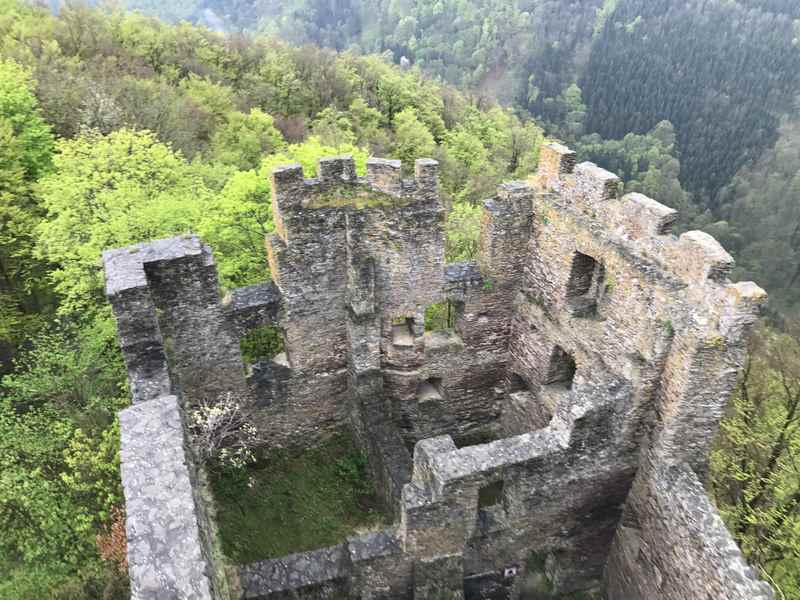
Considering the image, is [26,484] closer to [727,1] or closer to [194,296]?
[194,296]

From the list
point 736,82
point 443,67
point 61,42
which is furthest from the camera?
point 443,67

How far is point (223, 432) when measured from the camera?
13.5 metres

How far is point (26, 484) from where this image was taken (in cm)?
1287

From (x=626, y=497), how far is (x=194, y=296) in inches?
413

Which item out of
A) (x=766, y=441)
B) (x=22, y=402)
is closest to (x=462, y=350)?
Answer: (x=766, y=441)

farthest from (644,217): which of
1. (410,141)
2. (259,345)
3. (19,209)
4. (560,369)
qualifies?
(410,141)

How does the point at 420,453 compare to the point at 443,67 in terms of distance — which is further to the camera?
the point at 443,67

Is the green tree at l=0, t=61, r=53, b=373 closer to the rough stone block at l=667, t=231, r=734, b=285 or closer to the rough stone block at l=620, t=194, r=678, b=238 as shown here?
the rough stone block at l=620, t=194, r=678, b=238

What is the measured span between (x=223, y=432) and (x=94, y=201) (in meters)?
9.85

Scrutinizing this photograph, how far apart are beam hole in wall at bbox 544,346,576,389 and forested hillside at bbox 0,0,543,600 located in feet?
34.3

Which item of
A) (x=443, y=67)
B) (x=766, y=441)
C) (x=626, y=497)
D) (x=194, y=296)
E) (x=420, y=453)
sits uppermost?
(x=194, y=296)

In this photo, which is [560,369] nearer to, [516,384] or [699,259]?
[516,384]

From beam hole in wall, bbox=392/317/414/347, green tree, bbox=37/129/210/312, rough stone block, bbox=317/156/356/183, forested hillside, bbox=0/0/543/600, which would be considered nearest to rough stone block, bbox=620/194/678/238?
rough stone block, bbox=317/156/356/183

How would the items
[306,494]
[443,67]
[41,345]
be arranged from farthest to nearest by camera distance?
[443,67], [41,345], [306,494]
